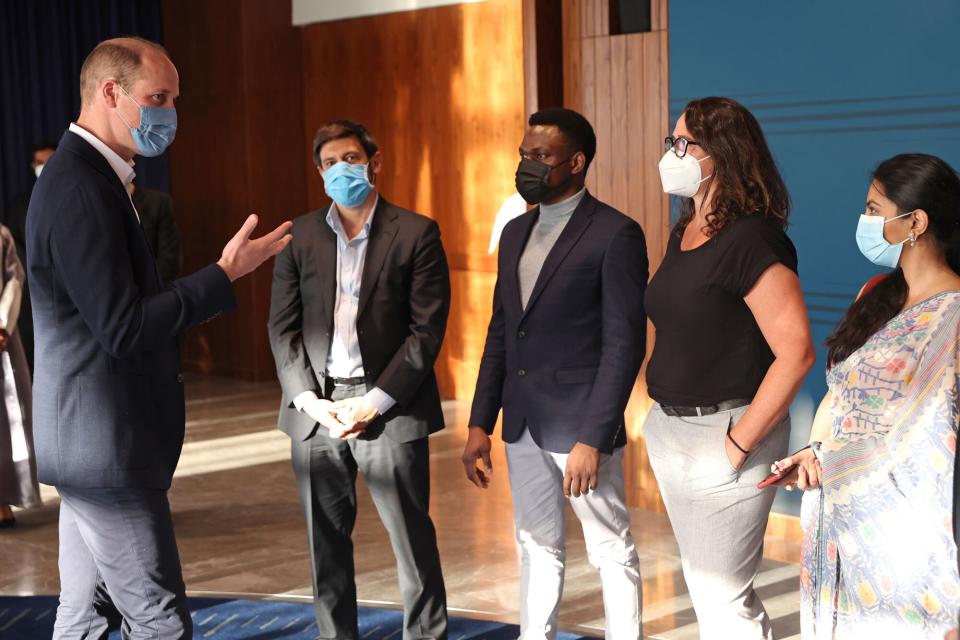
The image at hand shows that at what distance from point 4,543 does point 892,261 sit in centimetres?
411

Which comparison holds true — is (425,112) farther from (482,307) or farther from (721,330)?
(721,330)

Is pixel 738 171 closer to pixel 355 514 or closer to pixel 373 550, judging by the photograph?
pixel 355 514

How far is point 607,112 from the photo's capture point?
5711mm

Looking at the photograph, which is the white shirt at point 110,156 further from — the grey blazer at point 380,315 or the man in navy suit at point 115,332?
the grey blazer at point 380,315

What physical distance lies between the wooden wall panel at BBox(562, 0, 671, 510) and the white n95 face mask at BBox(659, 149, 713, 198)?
8.45ft

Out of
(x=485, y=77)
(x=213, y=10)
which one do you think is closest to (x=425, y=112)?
(x=485, y=77)

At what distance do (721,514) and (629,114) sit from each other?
3.12 m

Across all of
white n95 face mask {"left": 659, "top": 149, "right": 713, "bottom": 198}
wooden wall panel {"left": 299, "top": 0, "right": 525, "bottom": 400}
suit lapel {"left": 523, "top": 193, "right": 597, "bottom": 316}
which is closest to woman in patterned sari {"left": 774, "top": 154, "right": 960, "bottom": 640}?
white n95 face mask {"left": 659, "top": 149, "right": 713, "bottom": 198}

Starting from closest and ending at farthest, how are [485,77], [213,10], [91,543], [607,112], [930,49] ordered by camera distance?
[91,543] → [930,49] → [607,112] → [485,77] → [213,10]

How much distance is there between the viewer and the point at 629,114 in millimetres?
5621

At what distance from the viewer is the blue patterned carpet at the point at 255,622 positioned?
414cm

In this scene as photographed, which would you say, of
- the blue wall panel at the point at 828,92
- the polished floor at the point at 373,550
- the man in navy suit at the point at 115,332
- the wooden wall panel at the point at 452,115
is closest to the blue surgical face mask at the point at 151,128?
the man in navy suit at the point at 115,332

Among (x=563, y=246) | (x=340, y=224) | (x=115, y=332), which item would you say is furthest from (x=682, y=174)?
(x=115, y=332)

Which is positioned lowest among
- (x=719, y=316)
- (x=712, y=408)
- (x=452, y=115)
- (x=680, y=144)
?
(x=712, y=408)
